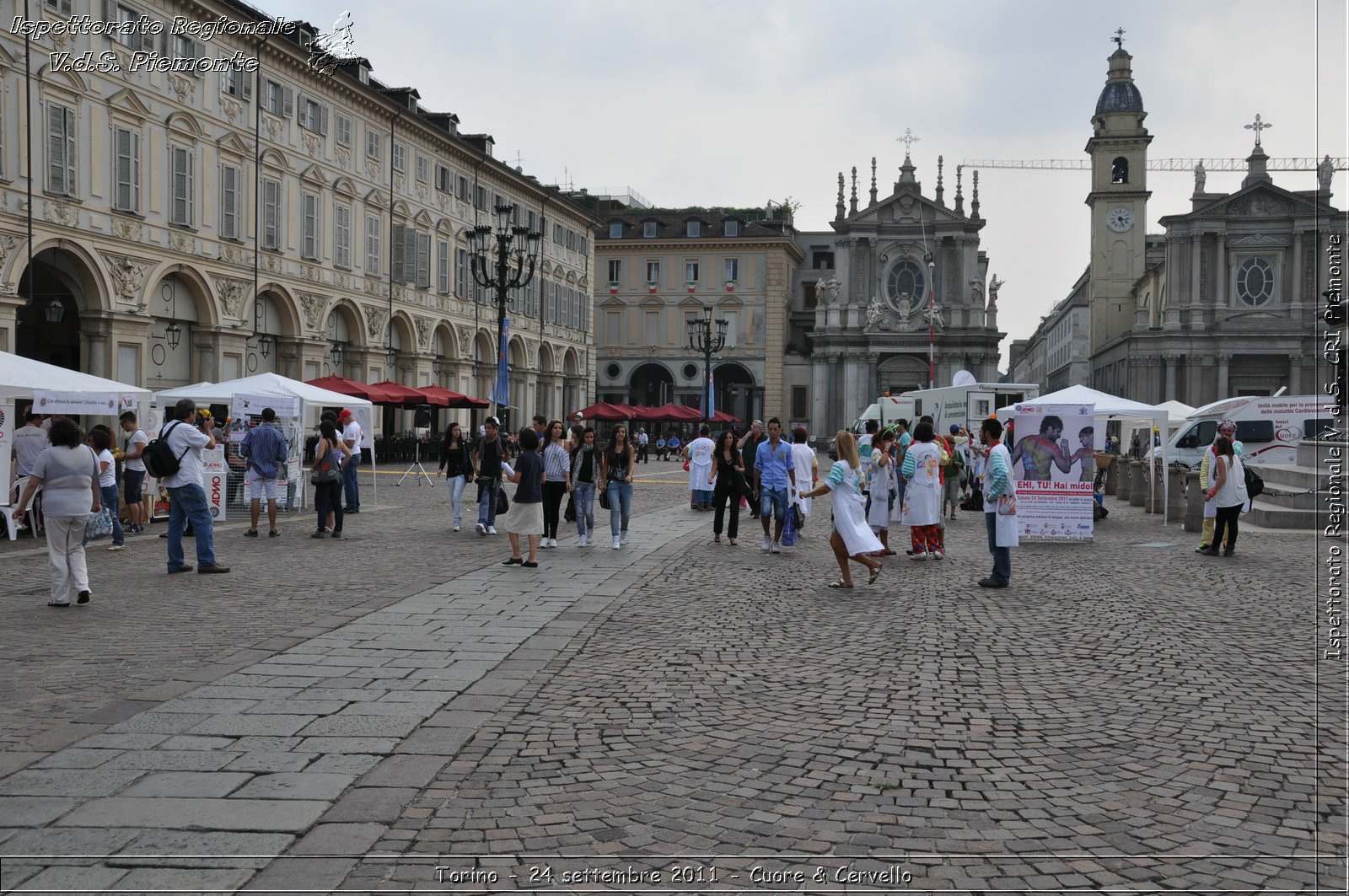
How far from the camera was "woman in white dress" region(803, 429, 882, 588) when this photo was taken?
11625mm

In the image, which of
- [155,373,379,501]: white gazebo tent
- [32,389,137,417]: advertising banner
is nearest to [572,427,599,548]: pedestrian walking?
[155,373,379,501]: white gazebo tent

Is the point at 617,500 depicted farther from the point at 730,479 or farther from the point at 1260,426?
the point at 1260,426

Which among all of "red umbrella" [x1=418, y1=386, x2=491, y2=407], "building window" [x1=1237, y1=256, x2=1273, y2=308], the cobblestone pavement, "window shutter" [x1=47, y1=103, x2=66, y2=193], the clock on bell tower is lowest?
the cobblestone pavement

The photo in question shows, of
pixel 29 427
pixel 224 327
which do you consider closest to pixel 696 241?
pixel 224 327

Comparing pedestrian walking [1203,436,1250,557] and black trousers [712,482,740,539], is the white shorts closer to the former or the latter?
black trousers [712,482,740,539]

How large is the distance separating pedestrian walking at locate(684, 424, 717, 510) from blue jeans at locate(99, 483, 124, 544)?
9.84 meters

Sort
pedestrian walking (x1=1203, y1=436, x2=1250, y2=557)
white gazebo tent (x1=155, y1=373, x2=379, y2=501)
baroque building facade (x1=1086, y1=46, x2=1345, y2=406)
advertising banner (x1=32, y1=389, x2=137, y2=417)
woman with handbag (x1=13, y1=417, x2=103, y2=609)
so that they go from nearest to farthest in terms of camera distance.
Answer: woman with handbag (x1=13, y1=417, x2=103, y2=609), pedestrian walking (x1=1203, y1=436, x2=1250, y2=557), advertising banner (x1=32, y1=389, x2=137, y2=417), white gazebo tent (x1=155, y1=373, x2=379, y2=501), baroque building facade (x1=1086, y1=46, x2=1345, y2=406)

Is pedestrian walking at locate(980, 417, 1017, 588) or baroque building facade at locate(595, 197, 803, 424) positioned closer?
pedestrian walking at locate(980, 417, 1017, 588)

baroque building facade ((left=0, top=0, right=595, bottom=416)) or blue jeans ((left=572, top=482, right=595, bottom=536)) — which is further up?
baroque building facade ((left=0, top=0, right=595, bottom=416))

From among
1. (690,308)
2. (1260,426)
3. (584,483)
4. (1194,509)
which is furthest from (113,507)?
(690,308)

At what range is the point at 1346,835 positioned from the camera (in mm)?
4711

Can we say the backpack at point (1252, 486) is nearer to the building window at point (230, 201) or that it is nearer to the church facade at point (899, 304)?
the building window at point (230, 201)

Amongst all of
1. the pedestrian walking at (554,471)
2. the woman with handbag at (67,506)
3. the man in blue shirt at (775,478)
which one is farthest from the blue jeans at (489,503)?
the woman with handbag at (67,506)

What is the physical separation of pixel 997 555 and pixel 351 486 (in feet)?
39.9
